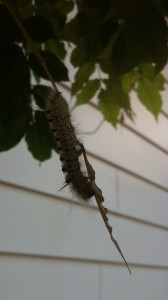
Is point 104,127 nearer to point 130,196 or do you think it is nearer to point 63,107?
point 130,196

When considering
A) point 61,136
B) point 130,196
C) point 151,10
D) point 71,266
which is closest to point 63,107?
point 61,136

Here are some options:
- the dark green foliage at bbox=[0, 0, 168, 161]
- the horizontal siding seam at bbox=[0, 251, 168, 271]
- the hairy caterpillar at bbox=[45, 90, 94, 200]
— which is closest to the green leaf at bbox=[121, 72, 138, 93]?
the dark green foliage at bbox=[0, 0, 168, 161]

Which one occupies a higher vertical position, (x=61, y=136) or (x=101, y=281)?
(x=61, y=136)

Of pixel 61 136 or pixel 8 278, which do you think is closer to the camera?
pixel 61 136

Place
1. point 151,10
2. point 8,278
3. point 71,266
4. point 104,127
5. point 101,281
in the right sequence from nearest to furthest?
point 151,10, point 8,278, point 71,266, point 101,281, point 104,127

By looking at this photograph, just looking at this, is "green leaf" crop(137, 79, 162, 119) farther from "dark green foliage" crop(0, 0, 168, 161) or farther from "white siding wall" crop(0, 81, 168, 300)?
"white siding wall" crop(0, 81, 168, 300)
